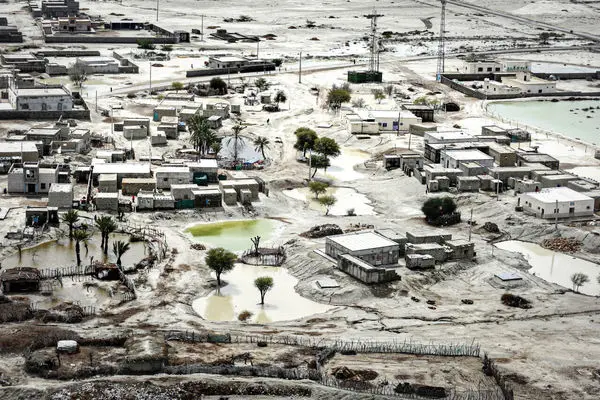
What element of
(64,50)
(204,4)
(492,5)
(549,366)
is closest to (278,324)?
(549,366)

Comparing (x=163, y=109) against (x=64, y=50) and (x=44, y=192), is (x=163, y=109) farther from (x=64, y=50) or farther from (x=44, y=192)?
(x=64, y=50)

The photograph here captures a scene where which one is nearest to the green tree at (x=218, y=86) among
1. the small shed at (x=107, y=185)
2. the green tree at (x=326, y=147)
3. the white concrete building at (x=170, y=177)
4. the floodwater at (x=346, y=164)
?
the floodwater at (x=346, y=164)

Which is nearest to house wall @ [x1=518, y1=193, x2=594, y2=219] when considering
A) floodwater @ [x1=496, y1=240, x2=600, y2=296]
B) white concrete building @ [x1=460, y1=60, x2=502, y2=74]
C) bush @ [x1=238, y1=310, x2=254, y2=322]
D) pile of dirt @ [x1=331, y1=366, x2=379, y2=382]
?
floodwater @ [x1=496, y1=240, x2=600, y2=296]

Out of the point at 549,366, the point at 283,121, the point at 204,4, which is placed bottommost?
the point at 549,366

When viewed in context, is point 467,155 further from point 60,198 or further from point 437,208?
point 60,198

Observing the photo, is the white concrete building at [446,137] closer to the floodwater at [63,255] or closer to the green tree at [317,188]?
the green tree at [317,188]

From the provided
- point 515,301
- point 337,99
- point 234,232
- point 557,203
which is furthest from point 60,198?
point 337,99

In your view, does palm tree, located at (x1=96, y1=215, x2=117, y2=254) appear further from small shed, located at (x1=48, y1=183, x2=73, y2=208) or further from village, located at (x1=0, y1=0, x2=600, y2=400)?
small shed, located at (x1=48, y1=183, x2=73, y2=208)
